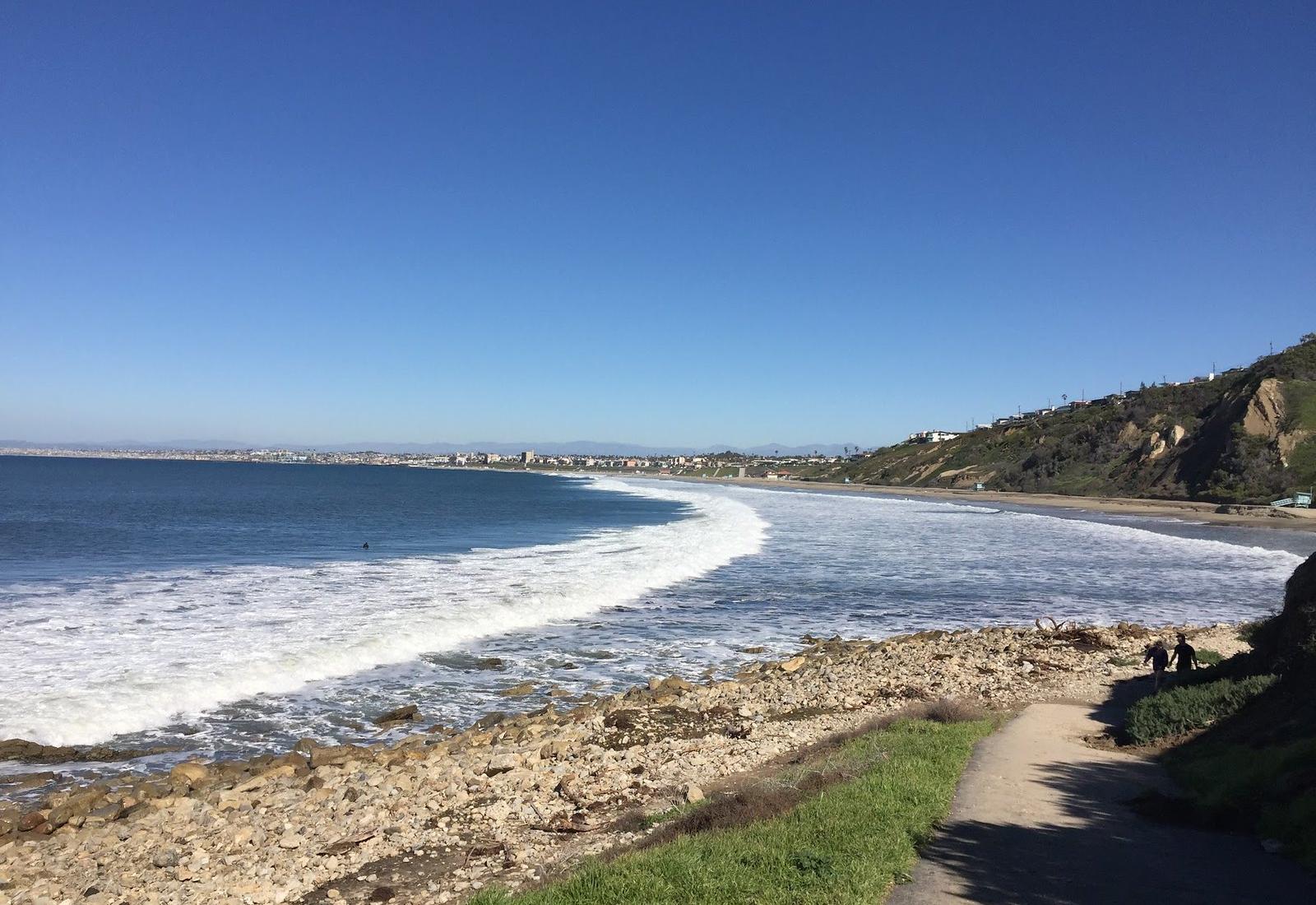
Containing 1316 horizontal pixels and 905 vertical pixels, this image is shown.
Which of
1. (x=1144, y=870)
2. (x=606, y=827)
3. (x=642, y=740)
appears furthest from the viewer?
(x=642, y=740)

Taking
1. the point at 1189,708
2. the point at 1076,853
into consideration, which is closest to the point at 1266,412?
the point at 1189,708

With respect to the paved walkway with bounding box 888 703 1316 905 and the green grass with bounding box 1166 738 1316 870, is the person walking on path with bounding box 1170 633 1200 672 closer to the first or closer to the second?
the paved walkway with bounding box 888 703 1316 905

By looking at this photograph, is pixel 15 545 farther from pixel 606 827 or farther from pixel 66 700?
pixel 606 827

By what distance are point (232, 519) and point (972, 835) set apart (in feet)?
201

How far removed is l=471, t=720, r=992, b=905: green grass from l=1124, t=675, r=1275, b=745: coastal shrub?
4815 millimetres

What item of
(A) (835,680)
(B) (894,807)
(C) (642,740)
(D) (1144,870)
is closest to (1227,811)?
(D) (1144,870)

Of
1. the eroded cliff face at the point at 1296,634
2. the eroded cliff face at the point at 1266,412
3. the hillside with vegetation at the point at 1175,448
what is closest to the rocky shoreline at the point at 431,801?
the eroded cliff face at the point at 1296,634

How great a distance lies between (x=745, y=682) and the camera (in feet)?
55.7

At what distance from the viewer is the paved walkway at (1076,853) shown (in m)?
6.58

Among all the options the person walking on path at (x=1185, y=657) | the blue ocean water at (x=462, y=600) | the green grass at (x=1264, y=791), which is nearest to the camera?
the green grass at (x=1264, y=791)

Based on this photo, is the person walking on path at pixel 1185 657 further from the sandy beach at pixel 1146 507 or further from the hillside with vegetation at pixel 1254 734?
the sandy beach at pixel 1146 507

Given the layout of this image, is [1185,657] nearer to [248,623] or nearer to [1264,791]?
[1264,791]

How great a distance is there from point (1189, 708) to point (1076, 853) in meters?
6.03

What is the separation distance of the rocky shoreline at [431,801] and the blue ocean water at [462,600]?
206 centimetres
